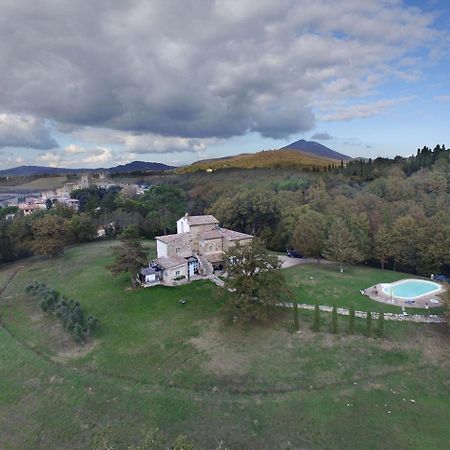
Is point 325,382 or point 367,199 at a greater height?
point 367,199

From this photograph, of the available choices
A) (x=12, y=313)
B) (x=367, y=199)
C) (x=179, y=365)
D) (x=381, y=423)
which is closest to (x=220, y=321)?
(x=179, y=365)

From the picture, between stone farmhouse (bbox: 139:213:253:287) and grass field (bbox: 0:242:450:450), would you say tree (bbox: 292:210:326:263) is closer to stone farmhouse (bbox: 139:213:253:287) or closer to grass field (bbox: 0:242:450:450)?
stone farmhouse (bbox: 139:213:253:287)

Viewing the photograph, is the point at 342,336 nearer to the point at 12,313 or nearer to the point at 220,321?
the point at 220,321

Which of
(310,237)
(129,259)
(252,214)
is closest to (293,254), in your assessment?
(310,237)

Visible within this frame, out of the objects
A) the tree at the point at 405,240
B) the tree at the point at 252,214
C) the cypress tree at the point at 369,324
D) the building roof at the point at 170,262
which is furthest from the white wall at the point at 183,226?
the tree at the point at 405,240

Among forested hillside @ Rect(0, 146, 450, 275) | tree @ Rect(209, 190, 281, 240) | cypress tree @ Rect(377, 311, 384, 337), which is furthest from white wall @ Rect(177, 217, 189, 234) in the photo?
cypress tree @ Rect(377, 311, 384, 337)

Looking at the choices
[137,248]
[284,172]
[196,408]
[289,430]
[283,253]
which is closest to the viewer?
[289,430]
